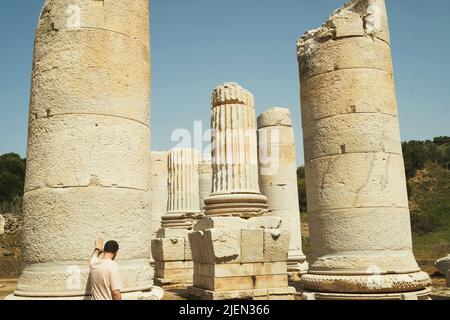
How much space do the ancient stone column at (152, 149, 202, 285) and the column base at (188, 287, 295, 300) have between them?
3622mm

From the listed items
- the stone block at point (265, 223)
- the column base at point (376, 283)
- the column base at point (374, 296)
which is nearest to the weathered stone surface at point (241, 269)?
the stone block at point (265, 223)

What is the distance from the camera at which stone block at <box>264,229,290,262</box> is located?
979 cm

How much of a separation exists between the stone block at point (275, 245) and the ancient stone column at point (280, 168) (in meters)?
6.39

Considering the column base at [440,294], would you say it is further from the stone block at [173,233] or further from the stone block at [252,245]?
the stone block at [173,233]

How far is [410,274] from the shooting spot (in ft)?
28.6

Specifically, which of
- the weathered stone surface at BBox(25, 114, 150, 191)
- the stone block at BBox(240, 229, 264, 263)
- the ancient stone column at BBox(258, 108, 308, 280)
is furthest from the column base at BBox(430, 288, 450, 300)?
the weathered stone surface at BBox(25, 114, 150, 191)

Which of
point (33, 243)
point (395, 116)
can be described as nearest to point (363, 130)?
point (395, 116)

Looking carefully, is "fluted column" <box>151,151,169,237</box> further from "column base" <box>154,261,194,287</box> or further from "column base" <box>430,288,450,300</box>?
"column base" <box>430,288,450,300</box>

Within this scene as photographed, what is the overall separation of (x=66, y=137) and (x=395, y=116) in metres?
7.35

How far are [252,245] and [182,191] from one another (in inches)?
285

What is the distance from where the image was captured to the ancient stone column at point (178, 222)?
13.7 meters

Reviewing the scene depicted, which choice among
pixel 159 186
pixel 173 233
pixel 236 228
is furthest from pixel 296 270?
pixel 159 186

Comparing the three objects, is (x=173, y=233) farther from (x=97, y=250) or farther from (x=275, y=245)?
(x=97, y=250)

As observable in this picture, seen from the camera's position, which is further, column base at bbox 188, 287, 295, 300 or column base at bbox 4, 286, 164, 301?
column base at bbox 188, 287, 295, 300
